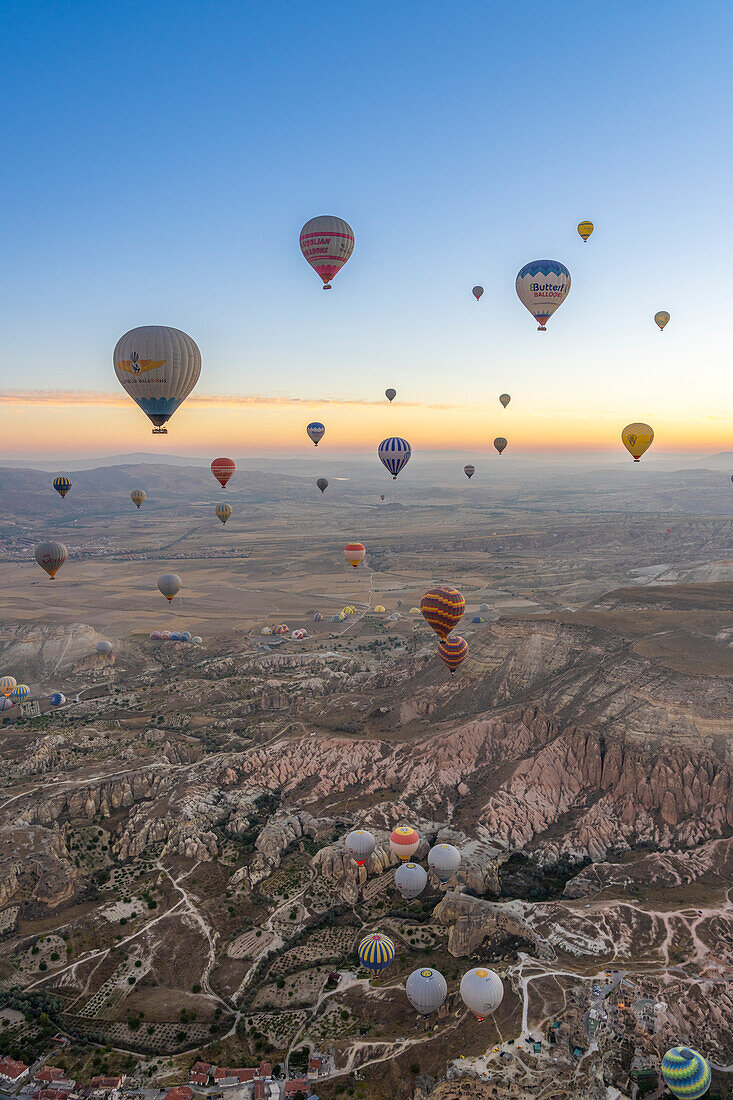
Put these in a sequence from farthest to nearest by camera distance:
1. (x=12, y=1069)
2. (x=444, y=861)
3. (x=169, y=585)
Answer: (x=169, y=585) < (x=444, y=861) < (x=12, y=1069)

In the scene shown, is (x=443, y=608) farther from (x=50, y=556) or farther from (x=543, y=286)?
(x=50, y=556)

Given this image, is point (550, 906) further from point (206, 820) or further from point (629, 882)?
point (206, 820)

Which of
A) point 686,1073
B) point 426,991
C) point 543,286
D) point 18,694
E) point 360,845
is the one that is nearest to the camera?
point 686,1073

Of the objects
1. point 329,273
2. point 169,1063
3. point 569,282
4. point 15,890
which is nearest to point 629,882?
point 169,1063

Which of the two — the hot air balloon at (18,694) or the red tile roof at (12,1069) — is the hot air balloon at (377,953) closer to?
the red tile roof at (12,1069)

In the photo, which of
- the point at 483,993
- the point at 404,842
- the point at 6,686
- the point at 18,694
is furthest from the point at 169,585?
the point at 483,993

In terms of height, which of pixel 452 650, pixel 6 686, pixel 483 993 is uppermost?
pixel 452 650

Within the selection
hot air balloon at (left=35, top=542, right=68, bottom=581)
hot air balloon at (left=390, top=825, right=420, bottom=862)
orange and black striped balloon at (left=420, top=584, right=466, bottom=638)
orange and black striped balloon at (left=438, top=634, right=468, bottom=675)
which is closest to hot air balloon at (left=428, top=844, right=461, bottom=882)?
hot air balloon at (left=390, top=825, right=420, bottom=862)

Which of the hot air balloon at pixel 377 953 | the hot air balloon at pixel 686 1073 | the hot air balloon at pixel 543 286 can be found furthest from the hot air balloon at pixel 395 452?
the hot air balloon at pixel 686 1073
